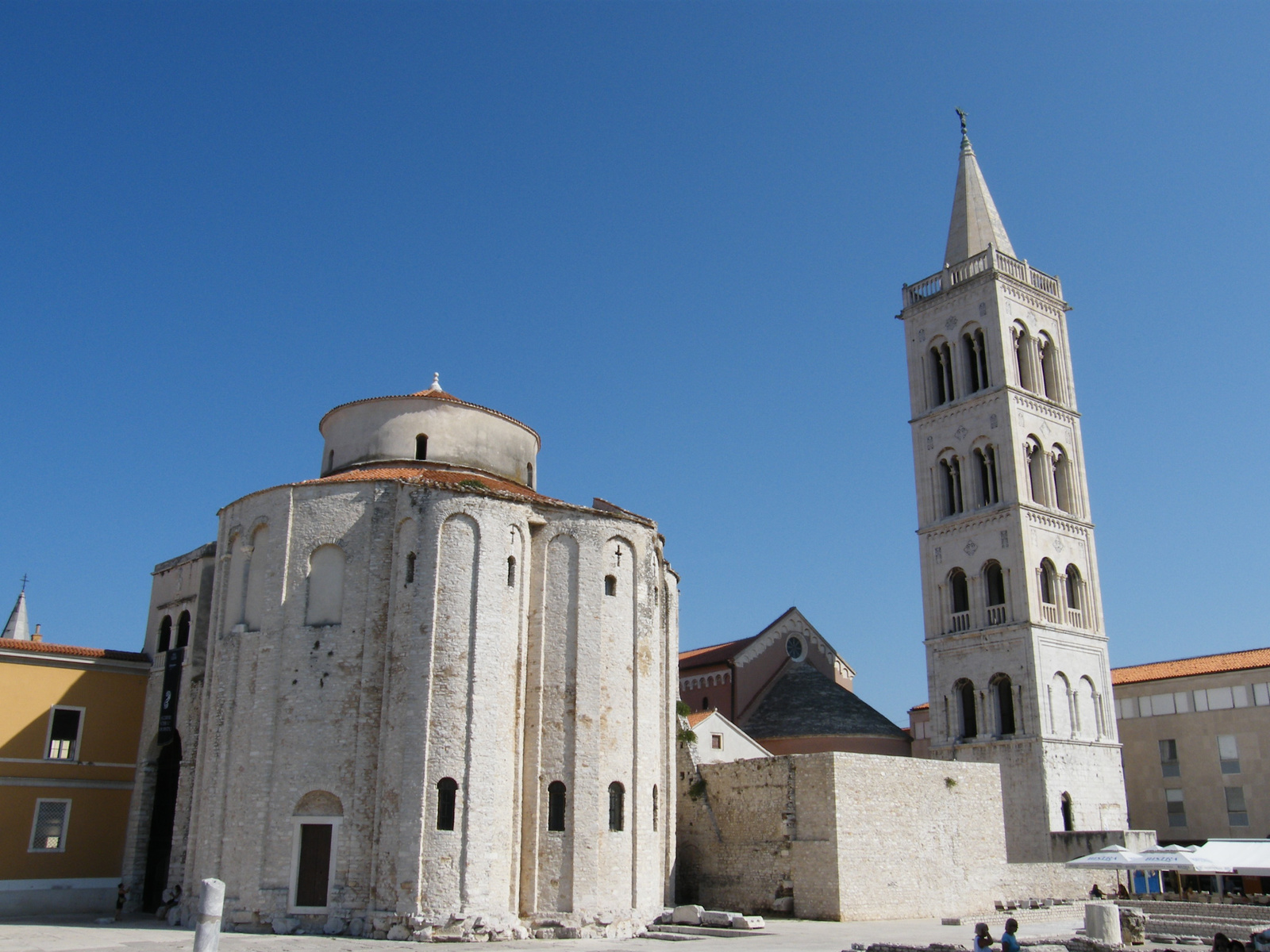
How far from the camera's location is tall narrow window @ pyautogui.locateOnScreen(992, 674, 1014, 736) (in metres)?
39.1

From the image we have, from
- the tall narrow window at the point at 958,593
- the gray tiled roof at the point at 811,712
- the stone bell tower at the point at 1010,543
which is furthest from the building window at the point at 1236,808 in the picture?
the gray tiled roof at the point at 811,712

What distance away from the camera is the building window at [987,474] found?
4181 cm

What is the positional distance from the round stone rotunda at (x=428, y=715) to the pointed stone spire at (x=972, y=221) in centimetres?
2539

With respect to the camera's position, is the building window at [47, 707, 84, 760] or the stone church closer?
the stone church

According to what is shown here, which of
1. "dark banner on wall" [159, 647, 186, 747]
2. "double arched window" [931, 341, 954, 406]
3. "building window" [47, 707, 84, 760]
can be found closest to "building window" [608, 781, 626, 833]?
"dark banner on wall" [159, 647, 186, 747]

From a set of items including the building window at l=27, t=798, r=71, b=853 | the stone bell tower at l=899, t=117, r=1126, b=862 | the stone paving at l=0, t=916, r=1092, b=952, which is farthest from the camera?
the stone bell tower at l=899, t=117, r=1126, b=862

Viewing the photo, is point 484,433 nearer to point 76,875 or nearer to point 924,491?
point 76,875

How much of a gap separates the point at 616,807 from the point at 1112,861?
12.2 metres

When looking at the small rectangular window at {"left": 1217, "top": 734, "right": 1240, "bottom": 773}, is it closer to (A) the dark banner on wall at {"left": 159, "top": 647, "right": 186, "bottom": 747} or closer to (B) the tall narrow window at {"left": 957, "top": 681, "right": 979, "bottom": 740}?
(B) the tall narrow window at {"left": 957, "top": 681, "right": 979, "bottom": 740}

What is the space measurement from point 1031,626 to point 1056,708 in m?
3.05

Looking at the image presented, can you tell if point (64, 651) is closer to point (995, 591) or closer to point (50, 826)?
point (50, 826)

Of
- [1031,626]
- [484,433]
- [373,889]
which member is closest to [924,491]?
[1031,626]

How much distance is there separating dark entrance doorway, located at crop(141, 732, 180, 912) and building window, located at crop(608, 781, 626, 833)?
40.9 ft

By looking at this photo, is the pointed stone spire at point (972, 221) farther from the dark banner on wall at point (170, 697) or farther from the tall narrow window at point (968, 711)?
the dark banner on wall at point (170, 697)
